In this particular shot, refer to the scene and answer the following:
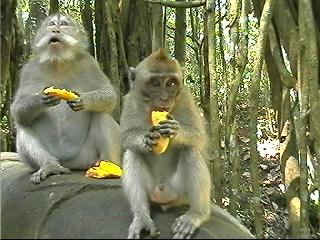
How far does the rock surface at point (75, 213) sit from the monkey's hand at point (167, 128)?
448 millimetres

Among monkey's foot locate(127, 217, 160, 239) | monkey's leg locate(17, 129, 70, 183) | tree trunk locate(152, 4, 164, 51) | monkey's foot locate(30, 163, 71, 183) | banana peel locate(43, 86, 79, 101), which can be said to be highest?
tree trunk locate(152, 4, 164, 51)

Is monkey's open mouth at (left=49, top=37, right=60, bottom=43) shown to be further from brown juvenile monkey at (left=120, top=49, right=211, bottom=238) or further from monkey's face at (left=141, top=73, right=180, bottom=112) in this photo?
monkey's face at (left=141, top=73, right=180, bottom=112)

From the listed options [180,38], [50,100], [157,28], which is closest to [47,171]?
[50,100]

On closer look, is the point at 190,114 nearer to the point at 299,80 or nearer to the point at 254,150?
the point at 254,150

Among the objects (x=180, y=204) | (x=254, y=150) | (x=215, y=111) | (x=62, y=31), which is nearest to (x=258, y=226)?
(x=254, y=150)

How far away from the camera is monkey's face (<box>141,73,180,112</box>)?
172 inches

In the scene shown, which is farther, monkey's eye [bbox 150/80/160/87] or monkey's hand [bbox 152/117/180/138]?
monkey's eye [bbox 150/80/160/87]

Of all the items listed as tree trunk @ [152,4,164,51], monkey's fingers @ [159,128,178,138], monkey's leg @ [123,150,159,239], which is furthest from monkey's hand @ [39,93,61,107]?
tree trunk @ [152,4,164,51]

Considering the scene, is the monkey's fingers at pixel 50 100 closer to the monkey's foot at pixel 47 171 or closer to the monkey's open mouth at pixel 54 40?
the monkey's foot at pixel 47 171

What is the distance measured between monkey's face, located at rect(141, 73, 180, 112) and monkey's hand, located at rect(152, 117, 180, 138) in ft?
0.90

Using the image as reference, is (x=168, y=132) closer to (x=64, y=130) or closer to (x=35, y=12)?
(x=64, y=130)

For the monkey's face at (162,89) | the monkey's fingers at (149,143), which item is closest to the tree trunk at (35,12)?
the monkey's face at (162,89)

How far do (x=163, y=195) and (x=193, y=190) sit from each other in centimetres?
23

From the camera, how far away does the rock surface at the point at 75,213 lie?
3.66 m
